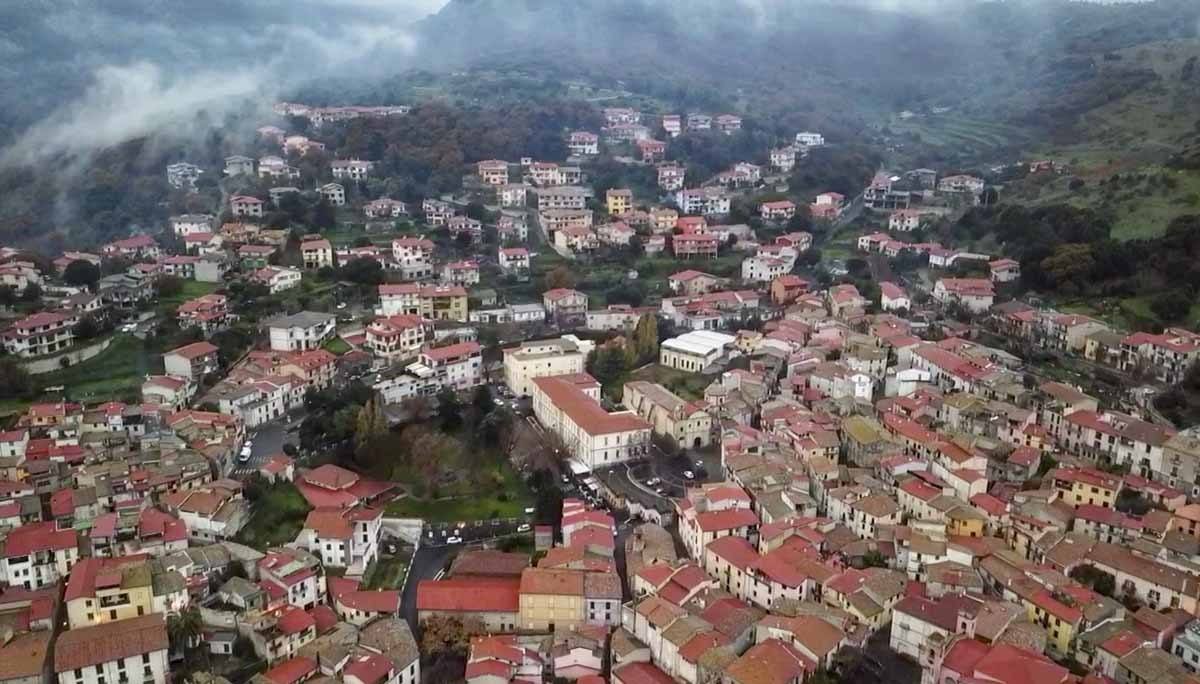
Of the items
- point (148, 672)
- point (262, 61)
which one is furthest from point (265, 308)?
point (262, 61)

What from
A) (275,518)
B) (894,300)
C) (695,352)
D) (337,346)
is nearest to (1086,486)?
(695,352)

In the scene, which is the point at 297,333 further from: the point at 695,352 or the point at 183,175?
the point at 183,175

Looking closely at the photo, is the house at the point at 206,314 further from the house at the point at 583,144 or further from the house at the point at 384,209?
the house at the point at 583,144

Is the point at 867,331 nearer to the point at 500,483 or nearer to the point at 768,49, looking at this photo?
the point at 500,483

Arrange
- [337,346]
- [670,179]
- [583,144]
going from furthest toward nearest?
[583,144], [670,179], [337,346]

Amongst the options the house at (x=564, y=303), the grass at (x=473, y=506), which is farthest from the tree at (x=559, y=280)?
the grass at (x=473, y=506)

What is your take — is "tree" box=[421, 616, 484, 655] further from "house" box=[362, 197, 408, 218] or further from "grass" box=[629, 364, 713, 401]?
"house" box=[362, 197, 408, 218]

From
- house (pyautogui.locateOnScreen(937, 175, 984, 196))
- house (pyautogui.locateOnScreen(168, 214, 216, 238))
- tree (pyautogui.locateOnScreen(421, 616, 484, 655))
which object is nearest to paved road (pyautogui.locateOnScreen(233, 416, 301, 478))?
tree (pyautogui.locateOnScreen(421, 616, 484, 655))
